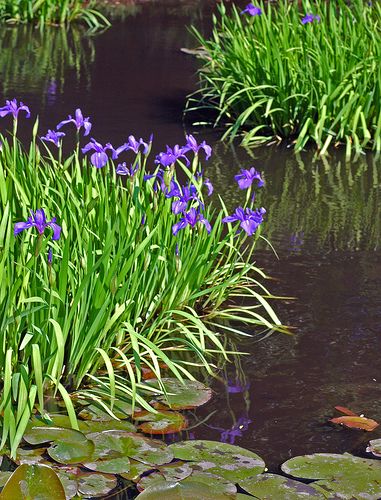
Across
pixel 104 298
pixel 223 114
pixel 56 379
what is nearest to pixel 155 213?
pixel 104 298

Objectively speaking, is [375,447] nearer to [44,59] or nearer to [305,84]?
[305,84]

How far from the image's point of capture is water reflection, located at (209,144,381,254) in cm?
492

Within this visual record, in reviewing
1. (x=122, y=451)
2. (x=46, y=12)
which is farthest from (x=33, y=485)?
(x=46, y=12)

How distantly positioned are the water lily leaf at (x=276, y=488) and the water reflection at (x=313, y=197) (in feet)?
6.31

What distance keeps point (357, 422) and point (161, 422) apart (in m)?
0.60

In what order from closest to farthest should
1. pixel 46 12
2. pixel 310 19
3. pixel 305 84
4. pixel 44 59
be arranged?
pixel 305 84 < pixel 310 19 < pixel 44 59 < pixel 46 12

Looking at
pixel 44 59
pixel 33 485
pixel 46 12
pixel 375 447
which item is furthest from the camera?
pixel 46 12

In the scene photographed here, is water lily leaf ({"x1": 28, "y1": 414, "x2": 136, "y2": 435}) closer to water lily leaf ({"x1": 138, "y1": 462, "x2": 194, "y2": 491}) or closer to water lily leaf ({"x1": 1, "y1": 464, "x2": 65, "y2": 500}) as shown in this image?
water lily leaf ({"x1": 138, "y1": 462, "x2": 194, "y2": 491})

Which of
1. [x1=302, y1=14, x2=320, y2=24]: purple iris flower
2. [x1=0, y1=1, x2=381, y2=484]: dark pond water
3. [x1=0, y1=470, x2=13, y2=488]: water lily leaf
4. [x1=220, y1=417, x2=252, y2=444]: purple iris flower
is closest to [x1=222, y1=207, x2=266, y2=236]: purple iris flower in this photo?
[x1=0, y1=1, x2=381, y2=484]: dark pond water

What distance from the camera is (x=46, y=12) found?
10.1 meters

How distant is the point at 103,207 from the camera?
3.66 meters

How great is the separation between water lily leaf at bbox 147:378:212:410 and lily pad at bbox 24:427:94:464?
338 millimetres

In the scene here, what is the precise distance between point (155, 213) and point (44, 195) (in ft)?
1.29

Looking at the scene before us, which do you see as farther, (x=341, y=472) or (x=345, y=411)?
(x=345, y=411)
